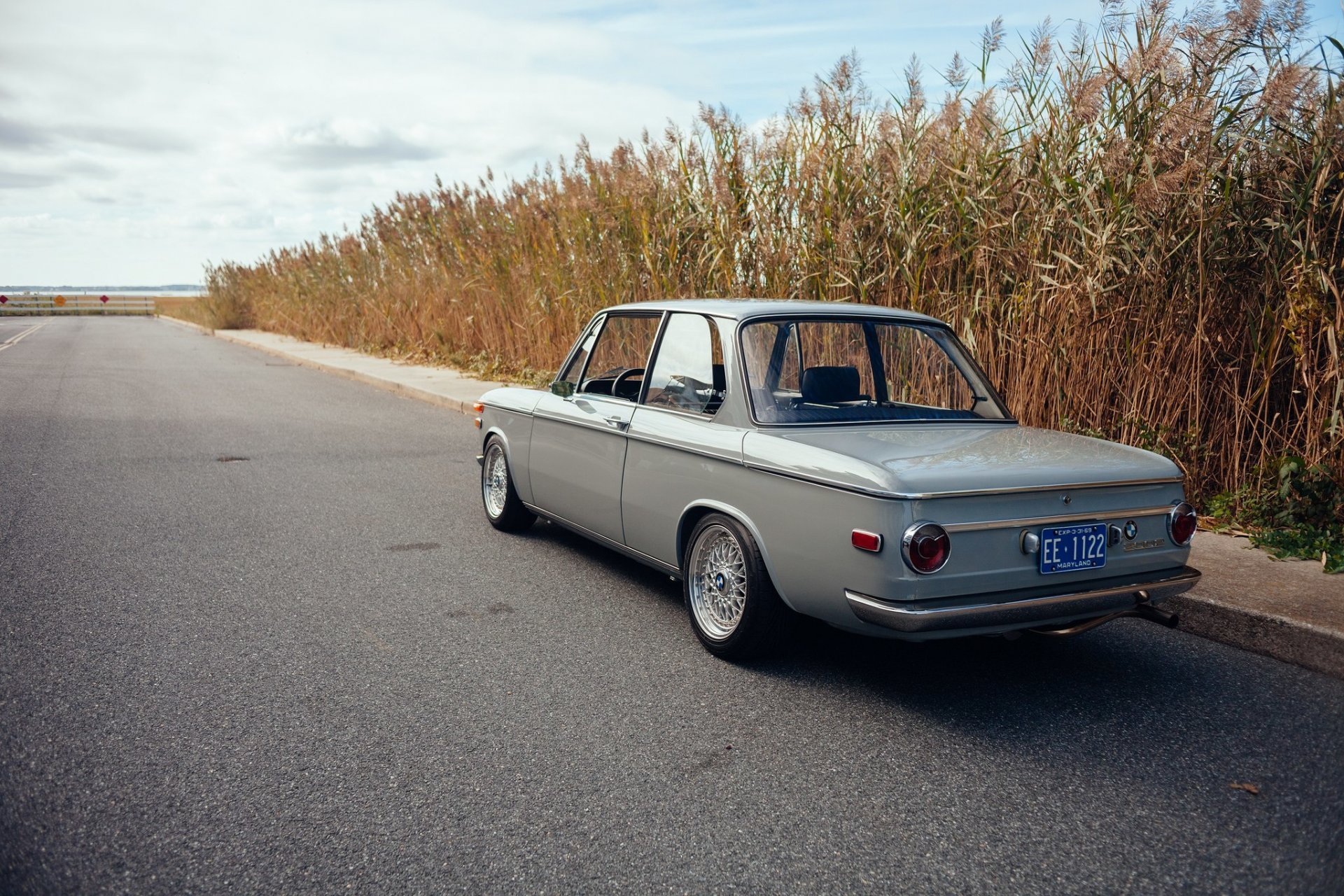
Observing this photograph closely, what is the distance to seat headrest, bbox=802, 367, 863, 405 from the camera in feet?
14.2

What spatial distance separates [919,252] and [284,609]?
4.86 m

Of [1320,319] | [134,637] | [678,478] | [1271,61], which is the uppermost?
[1271,61]

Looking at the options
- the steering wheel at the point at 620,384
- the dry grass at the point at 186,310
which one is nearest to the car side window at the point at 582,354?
the steering wheel at the point at 620,384

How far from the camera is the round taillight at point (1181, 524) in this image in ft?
12.5

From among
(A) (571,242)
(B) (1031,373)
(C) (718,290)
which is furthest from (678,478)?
(A) (571,242)

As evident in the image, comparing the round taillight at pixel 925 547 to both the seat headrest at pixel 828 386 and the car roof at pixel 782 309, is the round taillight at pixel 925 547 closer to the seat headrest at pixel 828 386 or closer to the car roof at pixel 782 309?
the seat headrest at pixel 828 386

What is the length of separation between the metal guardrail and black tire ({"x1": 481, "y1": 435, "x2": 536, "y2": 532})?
201ft

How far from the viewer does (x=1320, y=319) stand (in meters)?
5.32

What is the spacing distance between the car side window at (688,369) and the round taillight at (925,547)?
1.24 meters

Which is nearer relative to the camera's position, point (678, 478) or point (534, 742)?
point (534, 742)

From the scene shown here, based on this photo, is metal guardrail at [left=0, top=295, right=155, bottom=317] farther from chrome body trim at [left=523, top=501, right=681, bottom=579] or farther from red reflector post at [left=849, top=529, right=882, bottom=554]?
red reflector post at [left=849, top=529, right=882, bottom=554]

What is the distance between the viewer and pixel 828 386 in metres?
4.38

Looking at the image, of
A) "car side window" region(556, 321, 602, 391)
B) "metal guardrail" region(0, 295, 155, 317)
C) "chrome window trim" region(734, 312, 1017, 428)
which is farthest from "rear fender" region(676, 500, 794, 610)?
"metal guardrail" region(0, 295, 155, 317)

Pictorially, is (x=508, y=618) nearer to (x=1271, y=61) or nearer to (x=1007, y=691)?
(x=1007, y=691)
